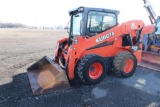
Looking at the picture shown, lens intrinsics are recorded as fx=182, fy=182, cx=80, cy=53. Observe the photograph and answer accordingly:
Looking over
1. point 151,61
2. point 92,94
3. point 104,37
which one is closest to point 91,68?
point 92,94

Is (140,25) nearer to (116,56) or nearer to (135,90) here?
(116,56)

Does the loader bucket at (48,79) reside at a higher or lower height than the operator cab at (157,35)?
lower

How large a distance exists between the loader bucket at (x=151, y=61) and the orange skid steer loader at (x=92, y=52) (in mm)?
901

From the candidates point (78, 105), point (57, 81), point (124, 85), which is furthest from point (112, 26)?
point (78, 105)

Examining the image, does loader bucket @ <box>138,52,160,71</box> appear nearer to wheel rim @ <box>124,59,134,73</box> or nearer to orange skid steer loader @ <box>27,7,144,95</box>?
orange skid steer loader @ <box>27,7,144,95</box>

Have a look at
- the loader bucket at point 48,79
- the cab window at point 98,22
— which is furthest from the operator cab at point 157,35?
the loader bucket at point 48,79

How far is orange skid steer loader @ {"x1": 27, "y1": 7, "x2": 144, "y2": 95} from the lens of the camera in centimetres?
495

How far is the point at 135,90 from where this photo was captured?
499cm

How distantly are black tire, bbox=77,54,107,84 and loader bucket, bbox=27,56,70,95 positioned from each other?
1.58ft

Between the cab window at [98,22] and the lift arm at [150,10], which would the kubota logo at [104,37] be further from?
the lift arm at [150,10]

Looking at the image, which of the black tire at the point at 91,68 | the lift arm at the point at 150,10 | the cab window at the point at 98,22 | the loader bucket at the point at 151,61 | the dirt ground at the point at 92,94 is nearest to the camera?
the dirt ground at the point at 92,94

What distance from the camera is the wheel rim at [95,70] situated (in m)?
5.25

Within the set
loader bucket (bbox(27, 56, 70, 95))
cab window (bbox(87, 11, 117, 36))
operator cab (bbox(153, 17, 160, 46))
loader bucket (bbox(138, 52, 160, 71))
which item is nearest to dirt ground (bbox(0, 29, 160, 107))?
loader bucket (bbox(27, 56, 70, 95))

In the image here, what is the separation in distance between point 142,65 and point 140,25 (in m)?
1.84
